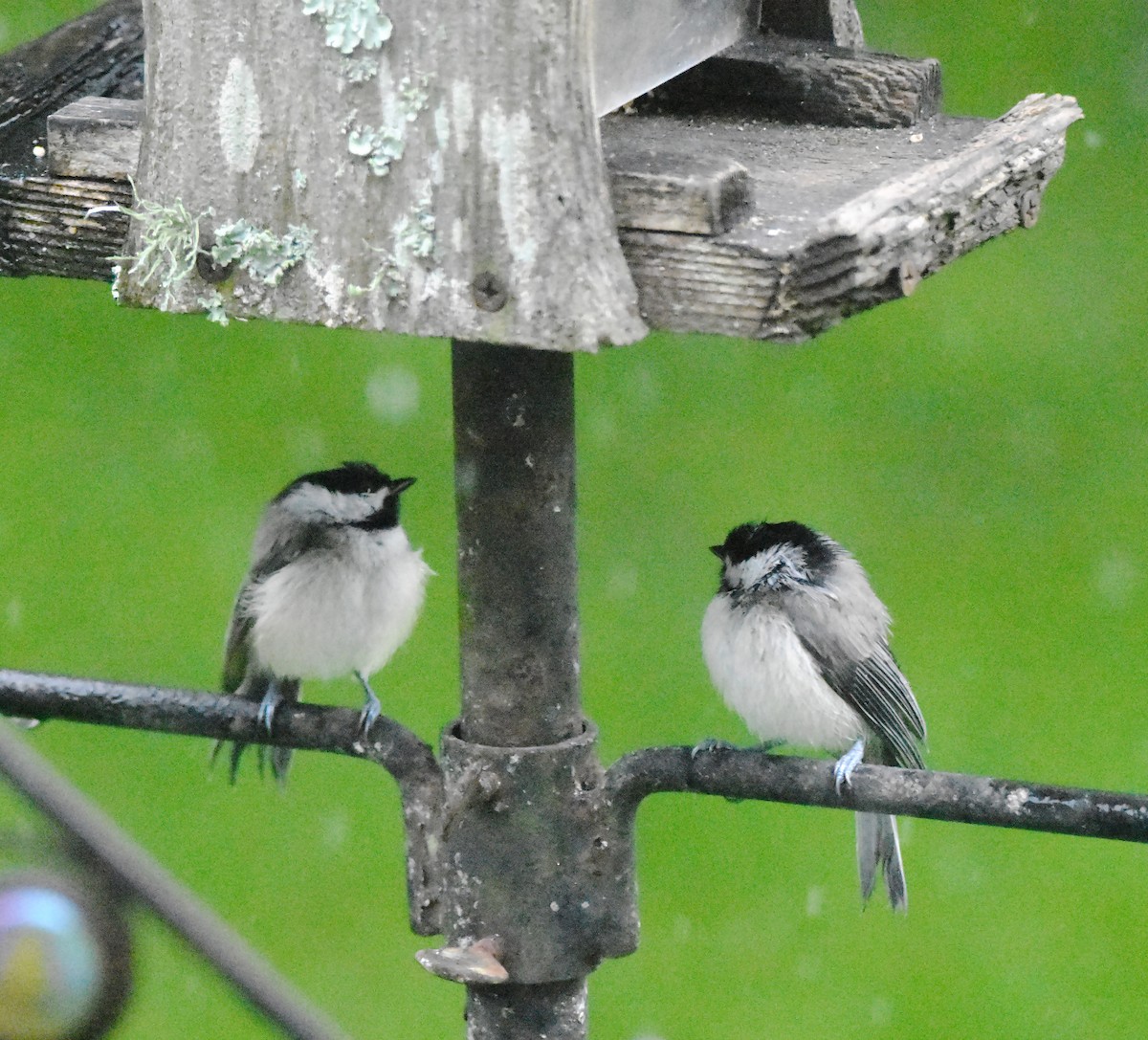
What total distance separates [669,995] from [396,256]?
2.48 meters

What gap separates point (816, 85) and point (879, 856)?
1146 millimetres

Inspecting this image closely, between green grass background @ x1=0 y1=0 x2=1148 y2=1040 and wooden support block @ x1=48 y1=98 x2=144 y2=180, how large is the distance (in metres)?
2.13

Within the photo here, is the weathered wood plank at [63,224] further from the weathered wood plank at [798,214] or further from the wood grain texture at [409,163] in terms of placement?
the wood grain texture at [409,163]

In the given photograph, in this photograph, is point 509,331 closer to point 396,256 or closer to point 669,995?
point 396,256

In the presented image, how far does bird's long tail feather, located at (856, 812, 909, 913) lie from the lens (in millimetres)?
2707

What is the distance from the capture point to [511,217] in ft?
5.37

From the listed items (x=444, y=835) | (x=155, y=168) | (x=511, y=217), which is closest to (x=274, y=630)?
(x=444, y=835)

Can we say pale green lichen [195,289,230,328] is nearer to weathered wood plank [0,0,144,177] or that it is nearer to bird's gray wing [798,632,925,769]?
weathered wood plank [0,0,144,177]

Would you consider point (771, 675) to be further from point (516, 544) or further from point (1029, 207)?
point (1029, 207)

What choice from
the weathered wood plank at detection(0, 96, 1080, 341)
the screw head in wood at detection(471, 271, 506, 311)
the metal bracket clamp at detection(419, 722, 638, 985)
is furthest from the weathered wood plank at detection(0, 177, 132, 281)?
the metal bracket clamp at detection(419, 722, 638, 985)

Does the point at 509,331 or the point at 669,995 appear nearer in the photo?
the point at 509,331

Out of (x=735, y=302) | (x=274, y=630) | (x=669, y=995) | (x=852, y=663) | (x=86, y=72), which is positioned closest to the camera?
(x=735, y=302)

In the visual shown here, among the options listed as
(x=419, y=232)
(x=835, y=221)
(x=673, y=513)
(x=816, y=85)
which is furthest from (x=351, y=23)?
(x=673, y=513)

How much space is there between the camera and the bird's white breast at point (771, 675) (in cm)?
262
